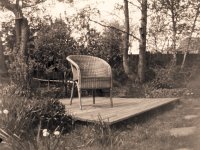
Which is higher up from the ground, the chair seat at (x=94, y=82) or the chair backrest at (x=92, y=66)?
the chair backrest at (x=92, y=66)

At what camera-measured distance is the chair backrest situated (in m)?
7.56

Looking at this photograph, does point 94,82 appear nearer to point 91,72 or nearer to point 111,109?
point 111,109

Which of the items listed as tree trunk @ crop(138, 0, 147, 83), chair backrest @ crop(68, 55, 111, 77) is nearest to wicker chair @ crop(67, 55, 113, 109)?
chair backrest @ crop(68, 55, 111, 77)

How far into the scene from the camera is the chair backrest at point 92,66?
756 centimetres

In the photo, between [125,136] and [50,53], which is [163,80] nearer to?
[50,53]

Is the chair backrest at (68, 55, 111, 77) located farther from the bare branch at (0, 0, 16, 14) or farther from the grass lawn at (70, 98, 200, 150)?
the bare branch at (0, 0, 16, 14)

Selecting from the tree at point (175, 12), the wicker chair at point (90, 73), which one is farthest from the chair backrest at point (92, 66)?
the tree at point (175, 12)

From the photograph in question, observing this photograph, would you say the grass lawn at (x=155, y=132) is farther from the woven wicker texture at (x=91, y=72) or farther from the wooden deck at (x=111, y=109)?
the woven wicker texture at (x=91, y=72)

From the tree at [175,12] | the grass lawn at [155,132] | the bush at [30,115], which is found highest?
the tree at [175,12]

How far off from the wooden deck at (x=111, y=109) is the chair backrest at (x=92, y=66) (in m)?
0.55

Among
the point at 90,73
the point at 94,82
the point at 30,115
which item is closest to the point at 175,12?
the point at 90,73

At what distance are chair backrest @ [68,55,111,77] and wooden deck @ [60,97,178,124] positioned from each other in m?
0.55

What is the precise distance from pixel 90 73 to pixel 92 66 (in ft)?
0.48

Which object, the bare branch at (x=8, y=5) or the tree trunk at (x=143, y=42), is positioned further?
the bare branch at (x=8, y=5)
